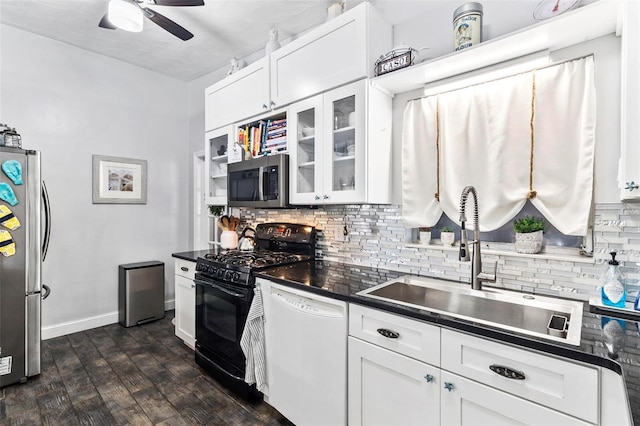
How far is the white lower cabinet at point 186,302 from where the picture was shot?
279 centimetres

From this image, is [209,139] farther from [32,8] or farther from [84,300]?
[84,300]

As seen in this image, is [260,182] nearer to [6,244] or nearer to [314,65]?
[314,65]

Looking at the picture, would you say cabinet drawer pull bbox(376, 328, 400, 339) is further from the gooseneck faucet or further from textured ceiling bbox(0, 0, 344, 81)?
textured ceiling bbox(0, 0, 344, 81)

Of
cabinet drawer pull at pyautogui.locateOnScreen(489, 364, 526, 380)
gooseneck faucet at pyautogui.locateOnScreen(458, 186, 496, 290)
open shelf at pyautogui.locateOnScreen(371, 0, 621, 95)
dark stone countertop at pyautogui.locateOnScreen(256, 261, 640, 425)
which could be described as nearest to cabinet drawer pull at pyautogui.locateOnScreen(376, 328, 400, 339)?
dark stone countertop at pyautogui.locateOnScreen(256, 261, 640, 425)

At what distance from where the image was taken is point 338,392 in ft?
5.46

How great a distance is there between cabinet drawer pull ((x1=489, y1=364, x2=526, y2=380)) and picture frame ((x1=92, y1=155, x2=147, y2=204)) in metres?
3.90

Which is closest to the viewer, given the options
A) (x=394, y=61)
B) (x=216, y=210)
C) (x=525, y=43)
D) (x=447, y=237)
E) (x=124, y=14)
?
(x=525, y=43)

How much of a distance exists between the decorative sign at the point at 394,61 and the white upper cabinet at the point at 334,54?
0.08m

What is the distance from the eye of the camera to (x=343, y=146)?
218 cm

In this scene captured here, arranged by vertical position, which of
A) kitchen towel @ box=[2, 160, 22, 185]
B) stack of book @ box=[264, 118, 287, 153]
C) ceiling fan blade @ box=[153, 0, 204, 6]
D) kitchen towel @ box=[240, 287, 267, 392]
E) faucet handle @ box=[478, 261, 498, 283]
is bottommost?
kitchen towel @ box=[240, 287, 267, 392]

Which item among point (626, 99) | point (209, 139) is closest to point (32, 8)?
point (209, 139)

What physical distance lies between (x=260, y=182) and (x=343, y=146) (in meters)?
0.79

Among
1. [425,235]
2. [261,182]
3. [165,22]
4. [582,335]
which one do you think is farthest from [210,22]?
[582,335]

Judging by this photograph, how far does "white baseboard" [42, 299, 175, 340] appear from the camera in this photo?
3205 millimetres
